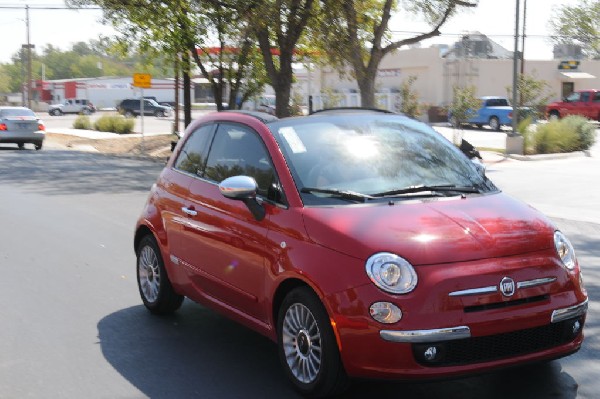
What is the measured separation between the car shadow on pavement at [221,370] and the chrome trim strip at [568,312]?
52 centimetres

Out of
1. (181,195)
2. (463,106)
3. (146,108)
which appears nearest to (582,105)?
(463,106)

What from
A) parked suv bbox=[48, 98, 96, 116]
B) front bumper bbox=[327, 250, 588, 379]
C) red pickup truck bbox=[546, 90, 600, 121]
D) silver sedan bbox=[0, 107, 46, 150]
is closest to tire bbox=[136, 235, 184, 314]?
front bumper bbox=[327, 250, 588, 379]

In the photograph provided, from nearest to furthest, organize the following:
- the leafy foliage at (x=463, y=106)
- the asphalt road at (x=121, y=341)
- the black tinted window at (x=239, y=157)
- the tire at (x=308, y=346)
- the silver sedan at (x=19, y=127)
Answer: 1. the tire at (x=308, y=346)
2. the asphalt road at (x=121, y=341)
3. the black tinted window at (x=239, y=157)
4. the leafy foliage at (x=463, y=106)
5. the silver sedan at (x=19, y=127)

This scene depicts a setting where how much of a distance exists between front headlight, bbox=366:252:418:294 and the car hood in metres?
0.04

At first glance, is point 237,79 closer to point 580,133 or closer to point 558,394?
point 580,133

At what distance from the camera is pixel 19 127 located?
102 ft

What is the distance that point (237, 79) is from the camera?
31.3 metres

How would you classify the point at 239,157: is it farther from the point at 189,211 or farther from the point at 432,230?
the point at 432,230

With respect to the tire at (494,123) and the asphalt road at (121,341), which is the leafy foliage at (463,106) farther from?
the tire at (494,123)

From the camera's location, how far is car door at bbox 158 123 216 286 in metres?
6.61

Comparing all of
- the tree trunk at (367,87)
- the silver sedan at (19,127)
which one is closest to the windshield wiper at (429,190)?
the tree trunk at (367,87)

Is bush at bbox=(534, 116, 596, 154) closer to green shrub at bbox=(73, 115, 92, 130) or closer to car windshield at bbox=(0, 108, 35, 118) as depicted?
car windshield at bbox=(0, 108, 35, 118)

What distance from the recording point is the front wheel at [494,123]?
141ft

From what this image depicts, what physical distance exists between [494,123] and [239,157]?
3832 centimetres
